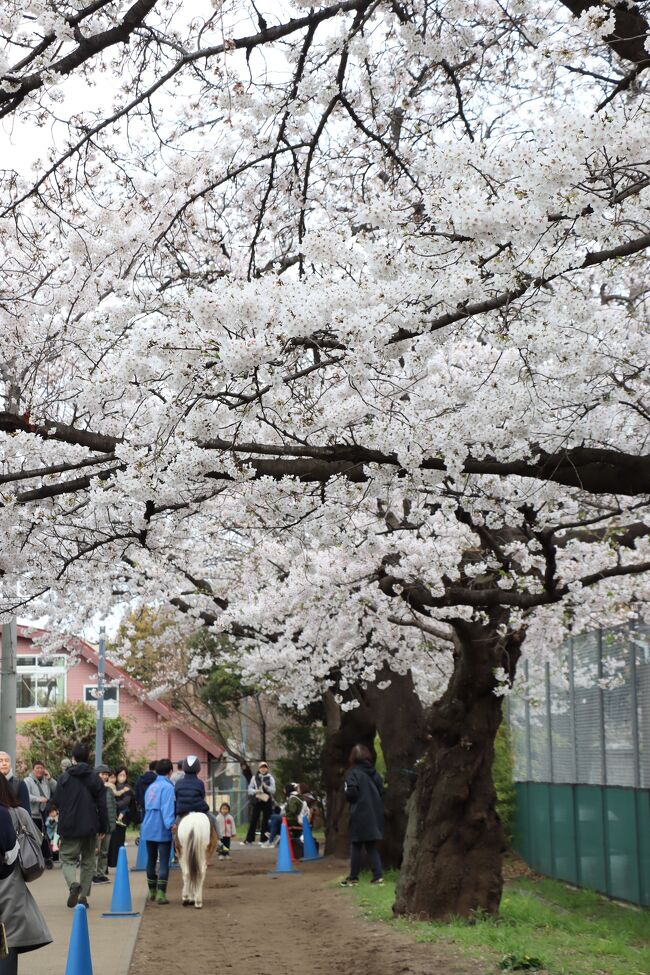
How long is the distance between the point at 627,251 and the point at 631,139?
85 cm

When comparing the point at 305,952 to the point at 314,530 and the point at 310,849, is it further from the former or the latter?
the point at 310,849

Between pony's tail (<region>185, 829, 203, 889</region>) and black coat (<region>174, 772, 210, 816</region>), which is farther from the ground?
black coat (<region>174, 772, 210, 816</region>)

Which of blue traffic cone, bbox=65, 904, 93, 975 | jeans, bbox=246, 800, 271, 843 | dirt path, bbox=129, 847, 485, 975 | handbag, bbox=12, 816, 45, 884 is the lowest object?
jeans, bbox=246, 800, 271, 843

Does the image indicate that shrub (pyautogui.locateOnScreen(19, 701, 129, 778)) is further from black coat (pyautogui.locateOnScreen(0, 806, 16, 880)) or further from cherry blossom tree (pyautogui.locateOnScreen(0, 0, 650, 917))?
black coat (pyautogui.locateOnScreen(0, 806, 16, 880))

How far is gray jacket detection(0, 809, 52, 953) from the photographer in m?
6.77

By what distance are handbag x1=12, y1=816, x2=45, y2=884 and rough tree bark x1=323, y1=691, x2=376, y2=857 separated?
45.6 ft

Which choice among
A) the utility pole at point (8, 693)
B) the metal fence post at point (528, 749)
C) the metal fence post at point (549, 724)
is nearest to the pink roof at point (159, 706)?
the metal fence post at point (528, 749)

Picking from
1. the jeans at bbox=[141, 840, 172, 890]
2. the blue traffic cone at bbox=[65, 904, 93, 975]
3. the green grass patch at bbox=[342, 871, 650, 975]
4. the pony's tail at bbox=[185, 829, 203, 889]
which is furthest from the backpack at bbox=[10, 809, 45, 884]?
the jeans at bbox=[141, 840, 172, 890]

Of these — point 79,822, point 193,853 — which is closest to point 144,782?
point 193,853

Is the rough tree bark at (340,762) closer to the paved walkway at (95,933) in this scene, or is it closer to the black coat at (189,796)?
the paved walkway at (95,933)

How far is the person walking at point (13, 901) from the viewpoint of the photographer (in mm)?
6662

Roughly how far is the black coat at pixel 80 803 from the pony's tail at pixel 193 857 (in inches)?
60.6

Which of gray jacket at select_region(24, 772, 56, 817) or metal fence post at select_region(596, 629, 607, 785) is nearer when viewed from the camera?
metal fence post at select_region(596, 629, 607, 785)

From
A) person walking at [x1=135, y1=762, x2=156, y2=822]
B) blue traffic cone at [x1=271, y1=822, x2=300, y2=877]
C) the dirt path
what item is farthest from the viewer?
blue traffic cone at [x1=271, y1=822, x2=300, y2=877]
